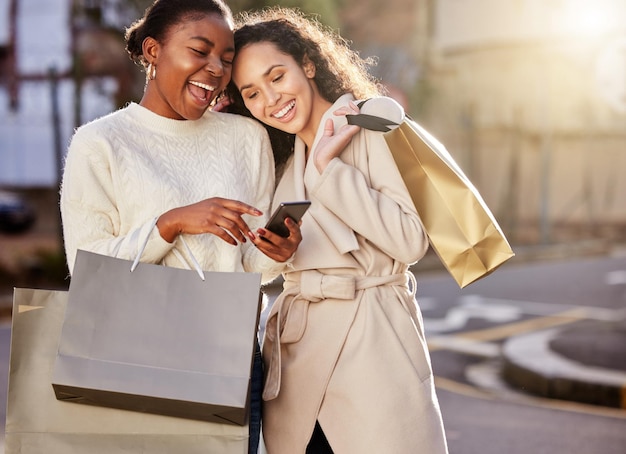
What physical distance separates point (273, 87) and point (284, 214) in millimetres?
602

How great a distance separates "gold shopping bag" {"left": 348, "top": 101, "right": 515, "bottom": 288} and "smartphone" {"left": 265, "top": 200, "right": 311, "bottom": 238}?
0.40m

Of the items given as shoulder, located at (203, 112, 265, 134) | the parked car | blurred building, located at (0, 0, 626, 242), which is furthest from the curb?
blurred building, located at (0, 0, 626, 242)

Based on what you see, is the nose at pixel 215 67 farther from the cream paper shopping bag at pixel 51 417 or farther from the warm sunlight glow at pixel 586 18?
the warm sunlight glow at pixel 586 18

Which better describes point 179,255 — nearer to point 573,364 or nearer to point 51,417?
point 51,417

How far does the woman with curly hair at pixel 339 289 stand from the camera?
2.83 metres

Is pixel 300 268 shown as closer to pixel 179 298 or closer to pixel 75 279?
pixel 179 298

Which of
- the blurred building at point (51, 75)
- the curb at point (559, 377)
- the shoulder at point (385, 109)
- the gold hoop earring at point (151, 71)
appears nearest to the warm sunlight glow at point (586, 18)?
the blurred building at point (51, 75)

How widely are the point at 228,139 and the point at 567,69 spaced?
91.8 feet

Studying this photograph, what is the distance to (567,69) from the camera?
29.6 m

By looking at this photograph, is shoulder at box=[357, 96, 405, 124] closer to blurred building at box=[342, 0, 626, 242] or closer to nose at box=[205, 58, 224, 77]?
nose at box=[205, 58, 224, 77]

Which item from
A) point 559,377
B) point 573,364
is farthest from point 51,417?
point 573,364

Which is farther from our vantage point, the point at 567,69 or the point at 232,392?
the point at 567,69

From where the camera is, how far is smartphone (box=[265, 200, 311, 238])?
8.20 feet

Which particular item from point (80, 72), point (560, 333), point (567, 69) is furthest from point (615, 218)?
point (560, 333)
